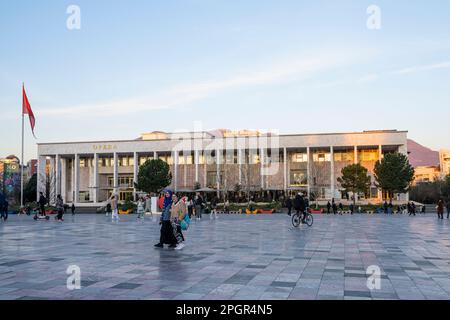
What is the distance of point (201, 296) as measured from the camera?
6.16 meters

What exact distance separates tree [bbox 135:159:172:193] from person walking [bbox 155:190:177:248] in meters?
51.4

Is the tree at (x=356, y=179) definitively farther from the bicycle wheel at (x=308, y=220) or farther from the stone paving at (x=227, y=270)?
the stone paving at (x=227, y=270)

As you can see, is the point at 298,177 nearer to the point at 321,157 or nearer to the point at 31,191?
Answer: the point at 321,157

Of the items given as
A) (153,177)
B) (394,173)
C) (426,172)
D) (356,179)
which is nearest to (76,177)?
(153,177)

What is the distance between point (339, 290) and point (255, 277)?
1.71 m

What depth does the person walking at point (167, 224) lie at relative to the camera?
11891 mm

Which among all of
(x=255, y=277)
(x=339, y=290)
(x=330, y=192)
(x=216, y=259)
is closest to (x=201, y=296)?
(x=255, y=277)

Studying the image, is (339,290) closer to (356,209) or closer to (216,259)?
(216,259)

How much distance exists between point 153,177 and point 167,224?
51936mm

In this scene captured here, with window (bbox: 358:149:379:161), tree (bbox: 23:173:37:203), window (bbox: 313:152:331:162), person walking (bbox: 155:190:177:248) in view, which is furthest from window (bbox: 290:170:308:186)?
person walking (bbox: 155:190:177:248)

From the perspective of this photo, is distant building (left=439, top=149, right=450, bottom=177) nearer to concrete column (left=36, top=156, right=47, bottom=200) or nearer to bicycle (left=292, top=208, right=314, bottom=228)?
concrete column (left=36, top=156, right=47, bottom=200)

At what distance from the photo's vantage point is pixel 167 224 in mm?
12203

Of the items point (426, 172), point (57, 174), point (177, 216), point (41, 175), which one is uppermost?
point (426, 172)

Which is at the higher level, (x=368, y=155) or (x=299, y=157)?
(x=368, y=155)
